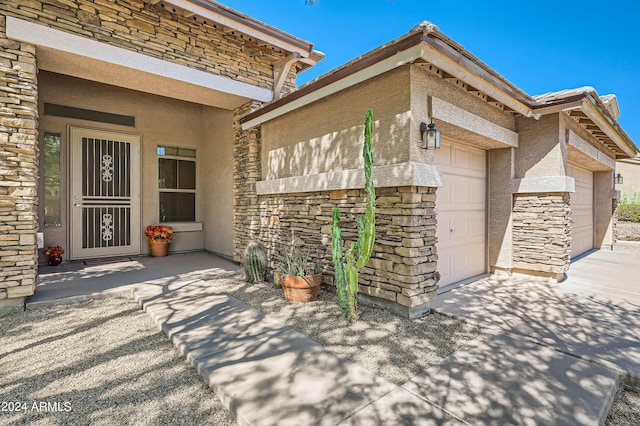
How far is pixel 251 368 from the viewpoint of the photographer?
8.52 feet

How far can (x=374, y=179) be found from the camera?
396cm

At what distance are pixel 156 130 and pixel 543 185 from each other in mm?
8261

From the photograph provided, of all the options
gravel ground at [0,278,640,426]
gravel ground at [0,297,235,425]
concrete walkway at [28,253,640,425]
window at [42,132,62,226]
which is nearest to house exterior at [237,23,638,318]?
gravel ground at [0,278,640,426]

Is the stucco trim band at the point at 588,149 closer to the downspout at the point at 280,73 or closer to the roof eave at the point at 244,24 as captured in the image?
the roof eave at the point at 244,24

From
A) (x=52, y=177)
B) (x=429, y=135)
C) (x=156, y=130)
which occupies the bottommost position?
(x=52, y=177)

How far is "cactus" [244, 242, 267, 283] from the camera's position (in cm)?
546

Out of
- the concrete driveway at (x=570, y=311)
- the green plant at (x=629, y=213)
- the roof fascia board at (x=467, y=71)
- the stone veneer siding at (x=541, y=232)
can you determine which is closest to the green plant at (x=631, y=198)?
the green plant at (x=629, y=213)

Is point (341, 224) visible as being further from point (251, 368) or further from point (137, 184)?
point (137, 184)

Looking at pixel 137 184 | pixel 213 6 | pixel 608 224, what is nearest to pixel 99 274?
pixel 137 184

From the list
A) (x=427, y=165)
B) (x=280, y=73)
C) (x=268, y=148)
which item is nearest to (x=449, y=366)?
(x=427, y=165)

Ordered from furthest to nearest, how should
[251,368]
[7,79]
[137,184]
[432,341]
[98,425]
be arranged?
[137,184] < [7,79] < [432,341] < [251,368] < [98,425]

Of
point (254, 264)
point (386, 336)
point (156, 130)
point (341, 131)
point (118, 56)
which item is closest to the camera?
point (386, 336)

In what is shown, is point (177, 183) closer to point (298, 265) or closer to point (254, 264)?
point (254, 264)

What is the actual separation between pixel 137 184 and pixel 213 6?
452 centimetres
